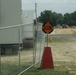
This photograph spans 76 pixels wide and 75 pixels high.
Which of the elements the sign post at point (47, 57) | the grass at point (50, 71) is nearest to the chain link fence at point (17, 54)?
the grass at point (50, 71)

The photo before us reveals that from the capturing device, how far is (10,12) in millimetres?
19484

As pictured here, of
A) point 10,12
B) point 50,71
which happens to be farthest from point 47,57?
point 10,12

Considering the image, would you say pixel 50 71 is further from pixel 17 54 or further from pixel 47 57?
pixel 17 54

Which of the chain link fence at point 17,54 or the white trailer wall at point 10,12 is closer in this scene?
the chain link fence at point 17,54

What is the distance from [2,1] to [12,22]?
132cm

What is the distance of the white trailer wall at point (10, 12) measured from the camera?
19.3m

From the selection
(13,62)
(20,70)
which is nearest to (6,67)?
(13,62)

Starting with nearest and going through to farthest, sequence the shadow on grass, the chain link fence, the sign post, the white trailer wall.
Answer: the chain link fence, the shadow on grass, the sign post, the white trailer wall

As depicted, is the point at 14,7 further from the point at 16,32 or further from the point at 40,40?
the point at 16,32

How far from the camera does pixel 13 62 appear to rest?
38.1 ft

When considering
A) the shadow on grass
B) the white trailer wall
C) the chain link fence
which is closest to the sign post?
the shadow on grass

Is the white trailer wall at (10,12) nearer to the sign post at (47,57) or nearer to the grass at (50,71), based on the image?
the grass at (50,71)

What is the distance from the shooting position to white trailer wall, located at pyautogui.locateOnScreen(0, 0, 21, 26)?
19312mm

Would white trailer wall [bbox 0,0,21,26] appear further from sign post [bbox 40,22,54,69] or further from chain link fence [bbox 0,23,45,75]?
sign post [bbox 40,22,54,69]
